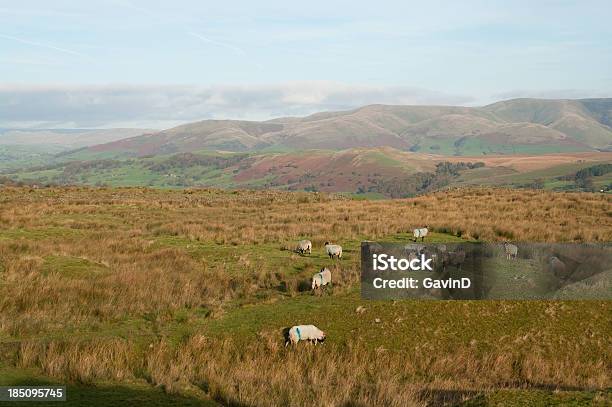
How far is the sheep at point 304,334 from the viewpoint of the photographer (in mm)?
12180

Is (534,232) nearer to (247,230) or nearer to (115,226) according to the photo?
(247,230)

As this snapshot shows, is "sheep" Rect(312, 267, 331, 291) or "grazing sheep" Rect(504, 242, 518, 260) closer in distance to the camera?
"sheep" Rect(312, 267, 331, 291)

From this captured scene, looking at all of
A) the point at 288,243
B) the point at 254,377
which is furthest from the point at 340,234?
the point at 254,377

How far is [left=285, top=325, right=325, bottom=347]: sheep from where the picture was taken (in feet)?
40.0

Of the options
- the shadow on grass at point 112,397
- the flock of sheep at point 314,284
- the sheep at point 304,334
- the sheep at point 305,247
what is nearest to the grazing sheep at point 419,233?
the flock of sheep at point 314,284

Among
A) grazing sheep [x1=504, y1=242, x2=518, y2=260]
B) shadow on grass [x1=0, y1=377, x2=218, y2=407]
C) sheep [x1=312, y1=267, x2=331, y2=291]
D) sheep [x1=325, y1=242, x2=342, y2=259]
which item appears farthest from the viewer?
sheep [x1=325, y1=242, x2=342, y2=259]

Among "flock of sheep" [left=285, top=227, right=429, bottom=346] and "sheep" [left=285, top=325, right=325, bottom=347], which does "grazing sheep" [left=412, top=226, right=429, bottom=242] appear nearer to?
"flock of sheep" [left=285, top=227, right=429, bottom=346]

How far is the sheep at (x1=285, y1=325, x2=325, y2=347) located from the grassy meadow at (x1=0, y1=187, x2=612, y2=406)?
253mm

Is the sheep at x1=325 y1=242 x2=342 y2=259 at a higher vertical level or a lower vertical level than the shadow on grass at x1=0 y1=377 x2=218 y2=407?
lower

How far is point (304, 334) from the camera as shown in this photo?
12.2m

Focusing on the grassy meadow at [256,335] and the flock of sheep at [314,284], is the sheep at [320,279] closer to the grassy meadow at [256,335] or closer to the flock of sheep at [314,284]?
the flock of sheep at [314,284]

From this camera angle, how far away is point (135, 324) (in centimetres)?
1366

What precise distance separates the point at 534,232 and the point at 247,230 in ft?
56.2

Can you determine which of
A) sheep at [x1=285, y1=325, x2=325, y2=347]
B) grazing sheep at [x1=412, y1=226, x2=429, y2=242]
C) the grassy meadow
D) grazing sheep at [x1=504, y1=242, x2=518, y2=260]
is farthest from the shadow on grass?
grazing sheep at [x1=412, y1=226, x2=429, y2=242]
